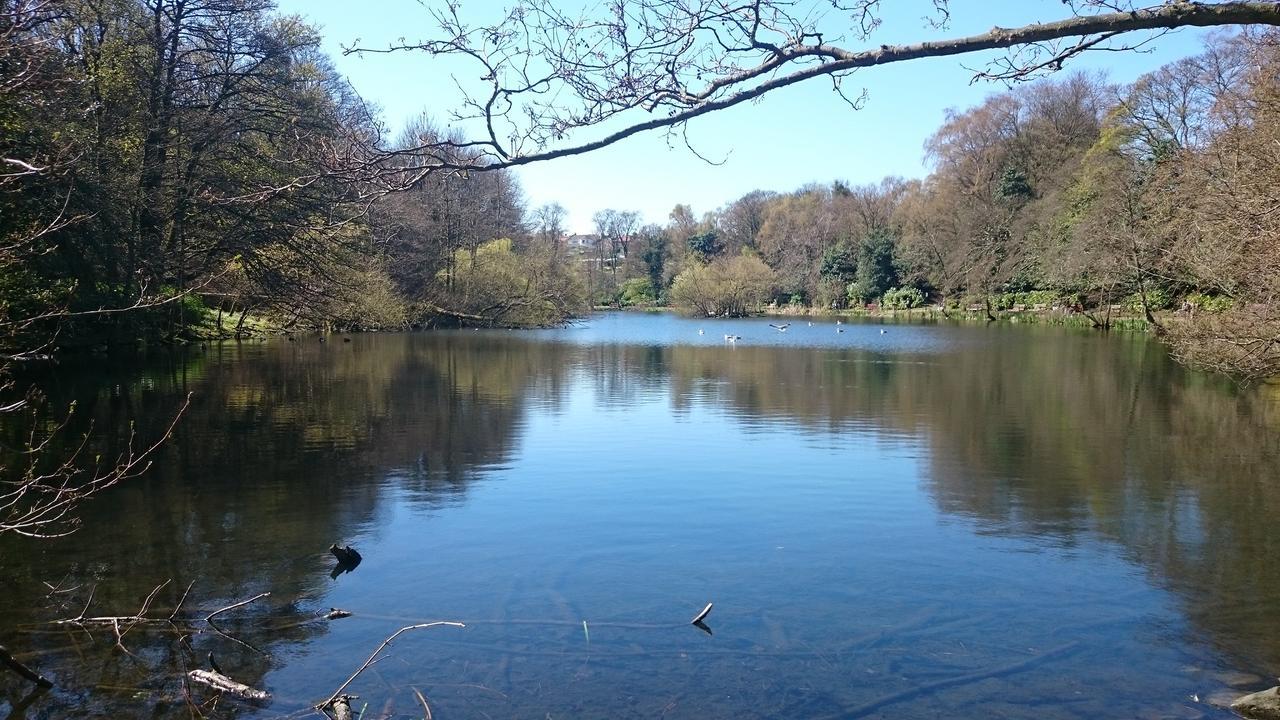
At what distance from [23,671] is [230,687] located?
0.90 metres

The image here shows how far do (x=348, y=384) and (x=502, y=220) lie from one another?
32.4m

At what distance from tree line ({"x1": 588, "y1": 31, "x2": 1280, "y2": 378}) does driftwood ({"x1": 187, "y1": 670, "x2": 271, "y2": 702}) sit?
7.34 metres

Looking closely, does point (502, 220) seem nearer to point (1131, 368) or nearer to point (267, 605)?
point (1131, 368)

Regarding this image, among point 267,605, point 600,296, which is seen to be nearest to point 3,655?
point 267,605

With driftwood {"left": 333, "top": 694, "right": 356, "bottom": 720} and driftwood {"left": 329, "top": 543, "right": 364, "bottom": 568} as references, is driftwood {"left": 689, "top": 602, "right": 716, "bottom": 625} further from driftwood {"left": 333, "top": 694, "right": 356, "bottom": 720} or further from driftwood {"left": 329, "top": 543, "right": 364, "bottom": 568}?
driftwood {"left": 329, "top": 543, "right": 364, "bottom": 568}

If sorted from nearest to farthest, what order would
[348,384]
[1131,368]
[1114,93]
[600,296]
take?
1. [348,384]
2. [1131,368]
3. [1114,93]
4. [600,296]

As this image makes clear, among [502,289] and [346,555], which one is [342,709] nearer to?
[346,555]

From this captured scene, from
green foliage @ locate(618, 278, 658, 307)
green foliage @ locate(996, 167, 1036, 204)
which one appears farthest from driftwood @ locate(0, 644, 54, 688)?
green foliage @ locate(618, 278, 658, 307)

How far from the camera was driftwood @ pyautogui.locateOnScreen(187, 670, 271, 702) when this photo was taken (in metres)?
4.59

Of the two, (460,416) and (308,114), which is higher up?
(308,114)

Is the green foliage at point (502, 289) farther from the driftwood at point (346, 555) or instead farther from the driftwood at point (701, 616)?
the driftwood at point (701, 616)

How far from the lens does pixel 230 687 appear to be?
4566 mm

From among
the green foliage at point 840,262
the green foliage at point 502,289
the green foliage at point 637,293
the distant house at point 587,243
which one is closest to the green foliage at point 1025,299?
the green foliage at point 840,262

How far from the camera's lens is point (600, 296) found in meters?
80.2
